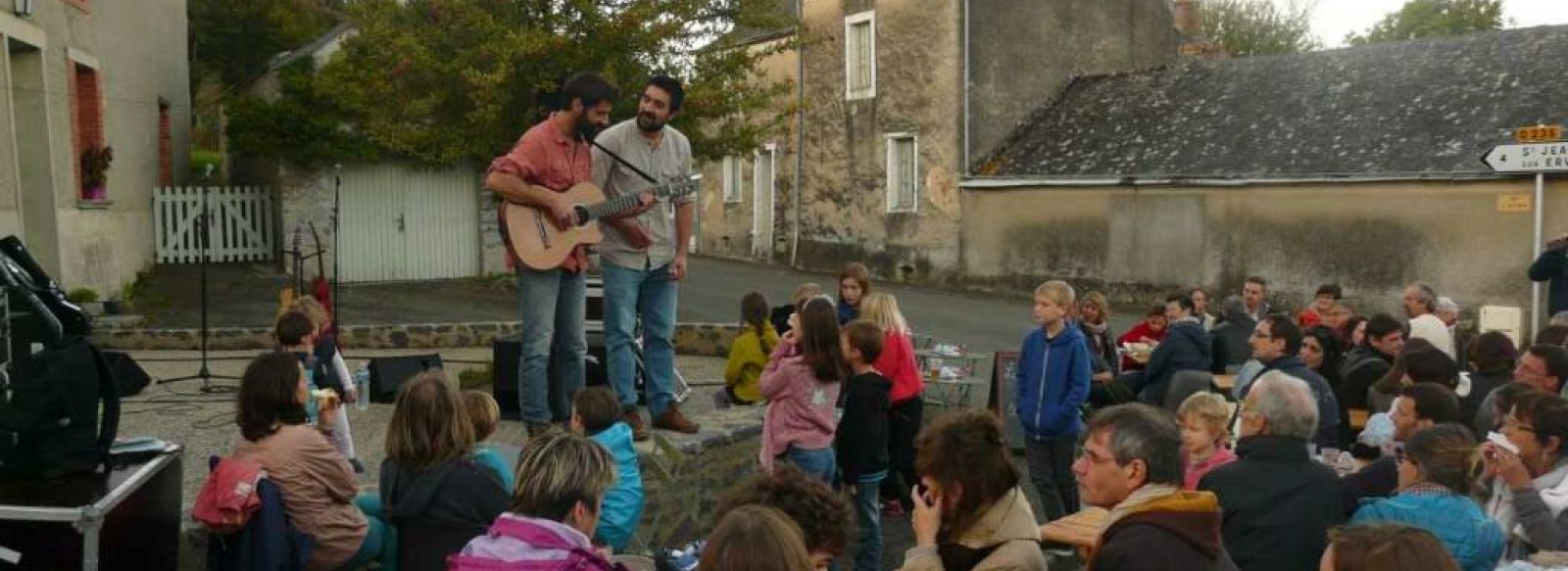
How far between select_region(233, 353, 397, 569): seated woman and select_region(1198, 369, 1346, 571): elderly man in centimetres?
313

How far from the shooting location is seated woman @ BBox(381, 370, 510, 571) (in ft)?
15.0

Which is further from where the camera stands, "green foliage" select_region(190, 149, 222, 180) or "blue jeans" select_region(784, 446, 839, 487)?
"green foliage" select_region(190, 149, 222, 180)

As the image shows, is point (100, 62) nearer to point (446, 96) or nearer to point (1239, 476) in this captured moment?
point (446, 96)

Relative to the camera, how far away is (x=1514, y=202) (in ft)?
59.5

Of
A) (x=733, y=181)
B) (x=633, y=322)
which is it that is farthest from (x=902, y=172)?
(x=633, y=322)

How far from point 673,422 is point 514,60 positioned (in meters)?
9.06

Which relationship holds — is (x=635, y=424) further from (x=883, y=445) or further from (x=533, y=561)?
(x=533, y=561)

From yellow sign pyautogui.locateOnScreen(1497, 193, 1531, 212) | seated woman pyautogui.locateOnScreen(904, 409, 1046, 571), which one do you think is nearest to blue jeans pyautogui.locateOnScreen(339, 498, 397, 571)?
seated woman pyautogui.locateOnScreen(904, 409, 1046, 571)

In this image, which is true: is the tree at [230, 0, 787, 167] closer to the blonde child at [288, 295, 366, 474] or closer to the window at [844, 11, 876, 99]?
the blonde child at [288, 295, 366, 474]

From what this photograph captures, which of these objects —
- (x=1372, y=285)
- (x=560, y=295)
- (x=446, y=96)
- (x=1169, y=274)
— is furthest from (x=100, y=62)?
(x=1372, y=285)

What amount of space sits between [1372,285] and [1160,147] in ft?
15.1

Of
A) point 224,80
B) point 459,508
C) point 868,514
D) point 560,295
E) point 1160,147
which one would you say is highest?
point 224,80

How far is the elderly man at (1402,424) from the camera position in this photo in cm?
537

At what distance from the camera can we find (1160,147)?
23484 mm
